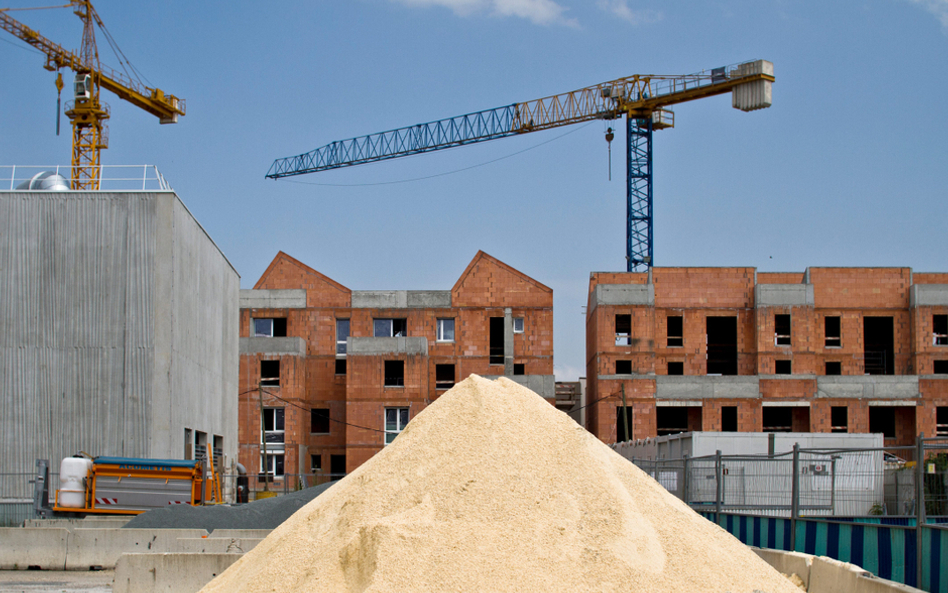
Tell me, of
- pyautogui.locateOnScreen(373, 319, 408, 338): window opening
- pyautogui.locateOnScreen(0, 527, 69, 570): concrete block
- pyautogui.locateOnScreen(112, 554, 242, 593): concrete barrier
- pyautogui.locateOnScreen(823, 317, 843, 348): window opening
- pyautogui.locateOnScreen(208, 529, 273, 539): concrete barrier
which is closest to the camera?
pyautogui.locateOnScreen(112, 554, 242, 593): concrete barrier

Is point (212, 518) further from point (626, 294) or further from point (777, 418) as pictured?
point (777, 418)

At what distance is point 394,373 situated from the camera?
52281mm

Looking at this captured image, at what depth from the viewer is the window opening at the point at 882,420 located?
55.1m

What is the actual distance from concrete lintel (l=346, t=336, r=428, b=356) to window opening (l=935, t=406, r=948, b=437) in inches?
1113

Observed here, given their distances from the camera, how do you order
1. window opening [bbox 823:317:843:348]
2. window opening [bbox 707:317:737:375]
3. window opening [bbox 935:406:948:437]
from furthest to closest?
window opening [bbox 707:317:737:375]
window opening [bbox 823:317:843:348]
window opening [bbox 935:406:948:437]

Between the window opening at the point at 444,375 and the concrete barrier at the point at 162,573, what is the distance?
40.7m

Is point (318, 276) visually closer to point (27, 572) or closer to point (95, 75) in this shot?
point (95, 75)

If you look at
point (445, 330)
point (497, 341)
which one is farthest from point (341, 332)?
point (497, 341)

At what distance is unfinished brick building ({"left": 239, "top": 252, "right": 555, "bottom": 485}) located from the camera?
5053 cm

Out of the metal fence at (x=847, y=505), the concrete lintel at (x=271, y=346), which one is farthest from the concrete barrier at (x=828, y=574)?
the concrete lintel at (x=271, y=346)

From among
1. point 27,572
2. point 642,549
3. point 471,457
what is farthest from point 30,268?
point 642,549

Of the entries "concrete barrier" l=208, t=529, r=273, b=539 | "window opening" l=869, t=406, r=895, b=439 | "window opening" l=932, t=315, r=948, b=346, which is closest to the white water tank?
"concrete barrier" l=208, t=529, r=273, b=539

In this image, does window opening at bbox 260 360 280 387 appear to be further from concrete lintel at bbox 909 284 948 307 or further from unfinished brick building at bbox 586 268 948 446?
concrete lintel at bbox 909 284 948 307

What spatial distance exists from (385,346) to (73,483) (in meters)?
28.3
